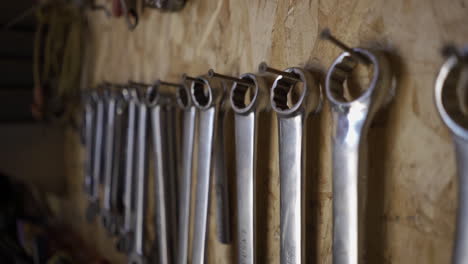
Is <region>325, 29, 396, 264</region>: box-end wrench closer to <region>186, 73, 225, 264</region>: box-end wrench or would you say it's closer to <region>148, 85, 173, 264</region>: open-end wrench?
<region>186, 73, 225, 264</region>: box-end wrench

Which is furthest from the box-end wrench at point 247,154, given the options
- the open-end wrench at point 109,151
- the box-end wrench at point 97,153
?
the box-end wrench at point 97,153

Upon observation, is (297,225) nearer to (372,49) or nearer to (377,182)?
(377,182)

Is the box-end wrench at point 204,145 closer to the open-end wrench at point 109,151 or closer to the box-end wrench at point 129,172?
the box-end wrench at point 129,172

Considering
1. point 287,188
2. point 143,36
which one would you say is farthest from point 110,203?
point 287,188

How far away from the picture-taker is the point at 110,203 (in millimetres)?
1196

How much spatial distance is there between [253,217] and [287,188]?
0.35ft

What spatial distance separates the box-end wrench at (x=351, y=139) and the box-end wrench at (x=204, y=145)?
259mm

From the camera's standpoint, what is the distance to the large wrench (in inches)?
30.8

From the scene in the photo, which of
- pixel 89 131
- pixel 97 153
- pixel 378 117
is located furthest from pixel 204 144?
pixel 89 131

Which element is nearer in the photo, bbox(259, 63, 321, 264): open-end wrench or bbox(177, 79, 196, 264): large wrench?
bbox(259, 63, 321, 264): open-end wrench

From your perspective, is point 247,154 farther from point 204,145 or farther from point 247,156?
point 204,145

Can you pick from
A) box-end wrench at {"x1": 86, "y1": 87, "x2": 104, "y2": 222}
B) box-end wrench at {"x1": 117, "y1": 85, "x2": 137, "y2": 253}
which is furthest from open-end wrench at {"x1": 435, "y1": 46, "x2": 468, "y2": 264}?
box-end wrench at {"x1": 86, "y1": 87, "x2": 104, "y2": 222}

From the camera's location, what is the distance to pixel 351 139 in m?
0.48

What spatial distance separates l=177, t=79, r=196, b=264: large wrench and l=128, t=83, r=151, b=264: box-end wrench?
0.15 meters
